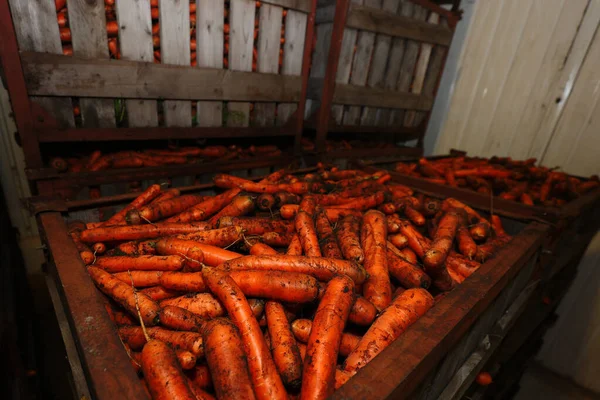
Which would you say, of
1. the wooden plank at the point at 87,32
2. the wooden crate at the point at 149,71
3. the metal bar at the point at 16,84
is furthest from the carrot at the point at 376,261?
the metal bar at the point at 16,84

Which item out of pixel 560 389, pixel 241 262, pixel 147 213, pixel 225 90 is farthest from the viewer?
pixel 560 389

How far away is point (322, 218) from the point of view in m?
1.99

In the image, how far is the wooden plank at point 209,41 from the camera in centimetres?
256

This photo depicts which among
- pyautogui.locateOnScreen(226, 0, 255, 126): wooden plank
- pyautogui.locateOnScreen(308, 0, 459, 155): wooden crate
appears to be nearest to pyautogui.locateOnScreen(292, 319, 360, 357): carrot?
pyautogui.locateOnScreen(226, 0, 255, 126): wooden plank

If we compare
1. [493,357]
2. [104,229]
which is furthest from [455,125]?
[104,229]

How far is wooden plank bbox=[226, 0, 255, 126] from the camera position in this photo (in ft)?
8.88

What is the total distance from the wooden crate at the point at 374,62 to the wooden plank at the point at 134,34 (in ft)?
6.44

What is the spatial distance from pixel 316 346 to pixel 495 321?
1.46 meters

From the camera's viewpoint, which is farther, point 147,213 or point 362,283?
point 147,213

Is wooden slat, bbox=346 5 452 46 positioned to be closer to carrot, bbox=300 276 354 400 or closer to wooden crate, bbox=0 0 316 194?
wooden crate, bbox=0 0 316 194

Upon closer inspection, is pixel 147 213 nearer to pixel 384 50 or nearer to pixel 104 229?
pixel 104 229

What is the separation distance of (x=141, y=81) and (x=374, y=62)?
2845 mm

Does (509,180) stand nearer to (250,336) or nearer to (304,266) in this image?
(304,266)

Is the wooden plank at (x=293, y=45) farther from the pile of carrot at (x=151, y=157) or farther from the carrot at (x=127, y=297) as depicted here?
the carrot at (x=127, y=297)
